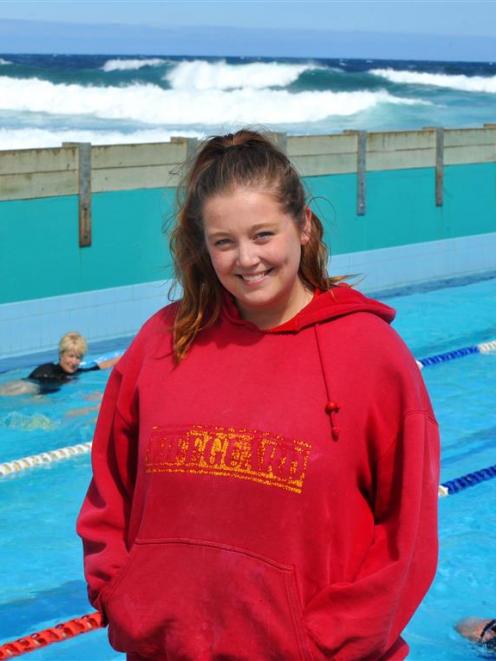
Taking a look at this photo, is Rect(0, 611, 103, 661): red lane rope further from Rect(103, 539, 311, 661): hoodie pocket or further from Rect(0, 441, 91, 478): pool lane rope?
Rect(0, 441, 91, 478): pool lane rope

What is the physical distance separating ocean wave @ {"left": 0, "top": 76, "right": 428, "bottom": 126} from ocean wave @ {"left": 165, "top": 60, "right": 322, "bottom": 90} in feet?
1.78

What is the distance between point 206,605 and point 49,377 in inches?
271

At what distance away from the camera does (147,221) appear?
36.4ft

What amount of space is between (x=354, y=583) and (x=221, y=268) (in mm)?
552

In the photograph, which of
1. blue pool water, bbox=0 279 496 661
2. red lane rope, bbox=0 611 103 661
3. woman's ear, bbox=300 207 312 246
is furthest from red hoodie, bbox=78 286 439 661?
blue pool water, bbox=0 279 496 661

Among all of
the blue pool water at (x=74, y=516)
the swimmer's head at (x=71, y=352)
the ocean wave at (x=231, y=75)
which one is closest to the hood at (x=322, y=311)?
the blue pool water at (x=74, y=516)

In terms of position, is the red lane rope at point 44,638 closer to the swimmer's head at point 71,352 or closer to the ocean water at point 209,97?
the swimmer's head at point 71,352

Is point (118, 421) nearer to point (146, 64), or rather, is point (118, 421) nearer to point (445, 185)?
point (445, 185)

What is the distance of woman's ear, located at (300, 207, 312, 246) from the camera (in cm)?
200

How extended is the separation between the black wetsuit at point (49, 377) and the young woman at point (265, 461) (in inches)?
261

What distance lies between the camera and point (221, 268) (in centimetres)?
193

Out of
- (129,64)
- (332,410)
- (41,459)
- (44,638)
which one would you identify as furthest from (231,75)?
(332,410)

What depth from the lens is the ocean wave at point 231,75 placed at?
129 feet

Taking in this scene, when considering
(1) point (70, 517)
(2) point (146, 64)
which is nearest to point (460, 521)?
(1) point (70, 517)
